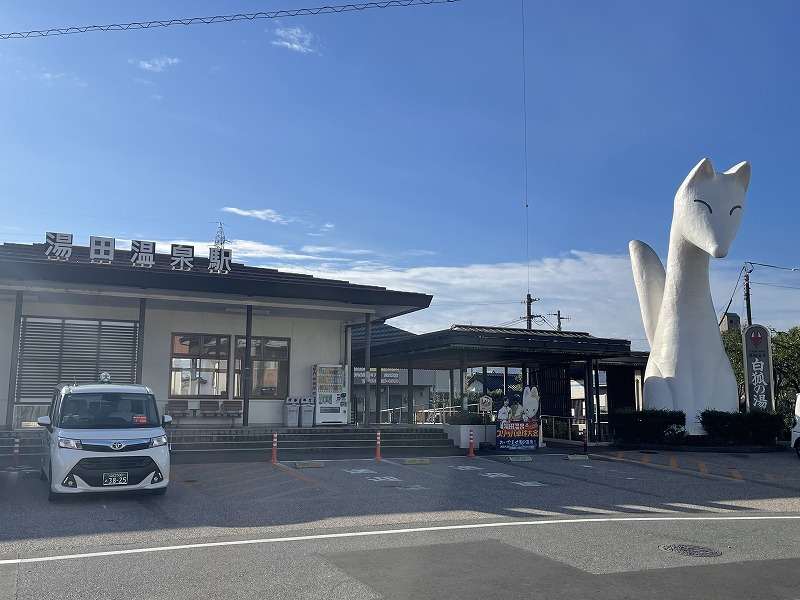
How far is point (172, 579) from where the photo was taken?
677cm

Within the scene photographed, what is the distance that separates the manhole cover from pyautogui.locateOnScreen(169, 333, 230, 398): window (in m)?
16.2

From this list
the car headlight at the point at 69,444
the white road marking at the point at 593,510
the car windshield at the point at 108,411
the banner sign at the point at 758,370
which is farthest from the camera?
the banner sign at the point at 758,370

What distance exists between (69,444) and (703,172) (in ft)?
63.4

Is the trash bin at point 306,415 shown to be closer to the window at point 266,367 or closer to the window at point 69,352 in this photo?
the window at point 266,367

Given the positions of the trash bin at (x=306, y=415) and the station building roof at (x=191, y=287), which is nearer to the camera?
the station building roof at (x=191, y=287)

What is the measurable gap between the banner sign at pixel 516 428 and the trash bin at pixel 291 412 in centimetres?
618

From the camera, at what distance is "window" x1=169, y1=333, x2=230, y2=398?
21.8 meters

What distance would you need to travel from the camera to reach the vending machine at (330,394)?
2264 cm

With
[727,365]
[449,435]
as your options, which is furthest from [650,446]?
[449,435]

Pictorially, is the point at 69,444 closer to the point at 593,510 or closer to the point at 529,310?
the point at 593,510

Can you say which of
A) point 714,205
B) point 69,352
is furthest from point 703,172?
point 69,352

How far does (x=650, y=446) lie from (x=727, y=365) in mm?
4023

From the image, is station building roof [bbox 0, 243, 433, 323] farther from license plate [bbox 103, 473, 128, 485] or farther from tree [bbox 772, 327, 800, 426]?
tree [bbox 772, 327, 800, 426]

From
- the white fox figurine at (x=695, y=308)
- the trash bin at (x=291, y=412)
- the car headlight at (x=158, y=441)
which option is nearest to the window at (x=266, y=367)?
the trash bin at (x=291, y=412)
